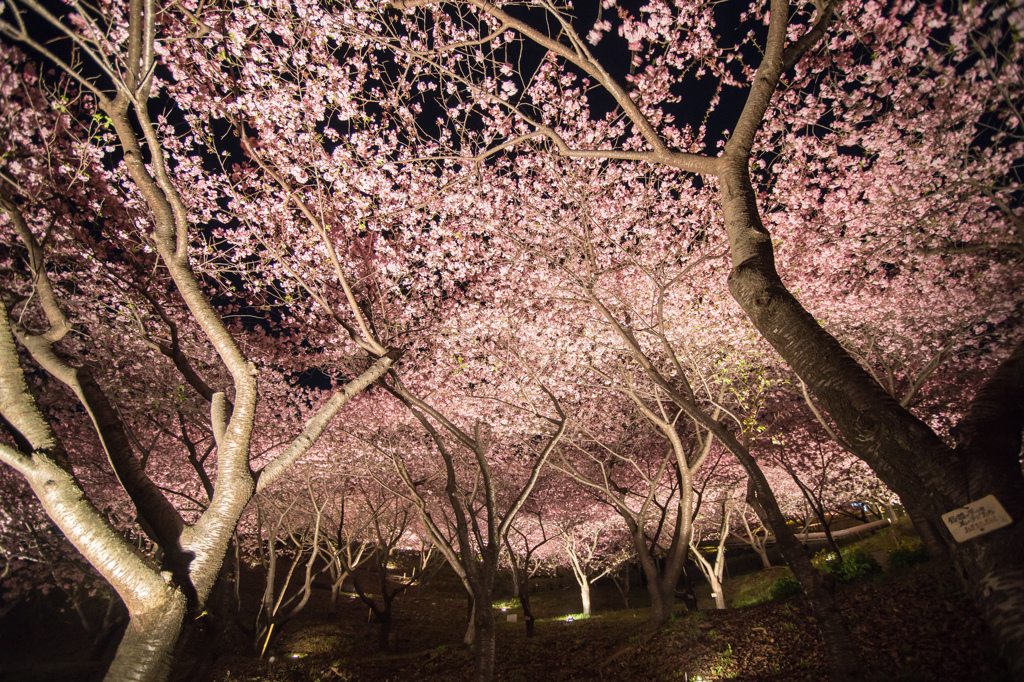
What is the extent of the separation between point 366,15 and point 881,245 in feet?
40.0

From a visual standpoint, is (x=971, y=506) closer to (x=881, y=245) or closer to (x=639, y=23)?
(x=639, y=23)

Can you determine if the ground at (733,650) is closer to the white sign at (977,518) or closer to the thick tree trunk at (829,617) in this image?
the thick tree trunk at (829,617)

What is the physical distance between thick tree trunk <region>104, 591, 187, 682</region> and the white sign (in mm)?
5150

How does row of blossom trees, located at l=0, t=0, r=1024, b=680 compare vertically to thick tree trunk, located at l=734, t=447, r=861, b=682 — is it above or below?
above

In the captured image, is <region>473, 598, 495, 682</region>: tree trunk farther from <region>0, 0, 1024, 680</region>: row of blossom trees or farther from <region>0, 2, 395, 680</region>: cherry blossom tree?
<region>0, 2, 395, 680</region>: cherry blossom tree

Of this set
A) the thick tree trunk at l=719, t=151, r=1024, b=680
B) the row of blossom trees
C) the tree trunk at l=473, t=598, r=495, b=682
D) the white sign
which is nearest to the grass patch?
→ the row of blossom trees

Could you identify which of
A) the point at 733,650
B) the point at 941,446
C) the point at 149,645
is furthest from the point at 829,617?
the point at 149,645

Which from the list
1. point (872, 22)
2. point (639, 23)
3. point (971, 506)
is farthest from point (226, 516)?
point (872, 22)

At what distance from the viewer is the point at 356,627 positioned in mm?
21188

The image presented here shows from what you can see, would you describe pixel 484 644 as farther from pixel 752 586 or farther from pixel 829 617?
pixel 752 586

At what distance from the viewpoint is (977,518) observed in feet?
7.33

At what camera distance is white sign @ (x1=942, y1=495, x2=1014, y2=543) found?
218cm

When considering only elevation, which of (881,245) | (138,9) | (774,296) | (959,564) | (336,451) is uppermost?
(881,245)

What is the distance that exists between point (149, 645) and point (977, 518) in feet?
17.7
